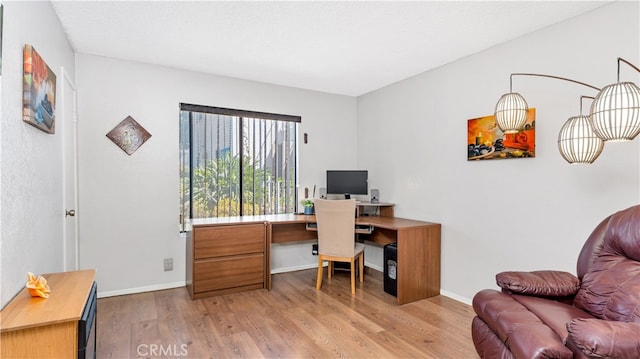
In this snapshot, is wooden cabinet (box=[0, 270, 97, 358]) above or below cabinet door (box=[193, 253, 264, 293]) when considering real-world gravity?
above

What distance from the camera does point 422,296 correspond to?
344cm

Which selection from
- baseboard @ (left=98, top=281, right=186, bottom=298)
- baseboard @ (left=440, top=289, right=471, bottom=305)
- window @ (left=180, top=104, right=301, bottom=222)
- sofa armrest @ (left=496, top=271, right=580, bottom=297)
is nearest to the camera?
sofa armrest @ (left=496, top=271, right=580, bottom=297)

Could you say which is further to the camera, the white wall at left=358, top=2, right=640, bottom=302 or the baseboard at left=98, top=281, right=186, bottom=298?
the baseboard at left=98, top=281, right=186, bottom=298

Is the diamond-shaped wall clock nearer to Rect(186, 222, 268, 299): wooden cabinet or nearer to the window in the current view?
the window

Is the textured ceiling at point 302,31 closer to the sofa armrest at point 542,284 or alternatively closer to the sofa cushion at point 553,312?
Result: the sofa armrest at point 542,284

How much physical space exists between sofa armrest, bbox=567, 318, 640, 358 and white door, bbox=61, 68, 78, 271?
3453 millimetres

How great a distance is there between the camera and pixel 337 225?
3.57m

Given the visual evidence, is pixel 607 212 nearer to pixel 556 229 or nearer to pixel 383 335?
pixel 556 229

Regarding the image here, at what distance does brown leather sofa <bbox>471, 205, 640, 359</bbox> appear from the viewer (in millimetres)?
1428

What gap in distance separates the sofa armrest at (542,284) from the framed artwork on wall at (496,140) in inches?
42.0

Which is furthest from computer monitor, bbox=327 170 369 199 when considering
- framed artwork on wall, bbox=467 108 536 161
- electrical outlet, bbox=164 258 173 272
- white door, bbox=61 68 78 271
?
white door, bbox=61 68 78 271

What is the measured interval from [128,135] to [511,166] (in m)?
3.78

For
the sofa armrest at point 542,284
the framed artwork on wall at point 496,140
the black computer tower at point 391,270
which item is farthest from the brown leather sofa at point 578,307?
the black computer tower at point 391,270

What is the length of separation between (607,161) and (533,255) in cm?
91
